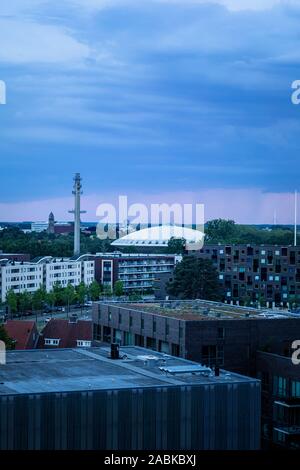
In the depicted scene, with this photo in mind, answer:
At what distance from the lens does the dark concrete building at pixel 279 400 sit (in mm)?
9773

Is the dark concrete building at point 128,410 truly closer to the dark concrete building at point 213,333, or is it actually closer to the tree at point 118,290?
the dark concrete building at point 213,333

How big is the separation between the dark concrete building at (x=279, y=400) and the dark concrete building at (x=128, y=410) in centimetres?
273

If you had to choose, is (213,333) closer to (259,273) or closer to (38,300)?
(38,300)

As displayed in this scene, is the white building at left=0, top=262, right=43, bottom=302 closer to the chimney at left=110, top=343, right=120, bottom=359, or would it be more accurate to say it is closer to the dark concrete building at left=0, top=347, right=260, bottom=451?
the chimney at left=110, top=343, right=120, bottom=359

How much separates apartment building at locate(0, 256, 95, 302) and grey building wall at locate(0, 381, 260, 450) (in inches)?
706

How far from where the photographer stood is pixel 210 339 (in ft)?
33.8

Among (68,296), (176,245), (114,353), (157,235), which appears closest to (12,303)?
(68,296)

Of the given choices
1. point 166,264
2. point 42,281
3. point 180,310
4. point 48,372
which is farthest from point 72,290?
point 48,372

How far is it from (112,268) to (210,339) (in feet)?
62.2

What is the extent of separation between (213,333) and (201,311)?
133 centimetres

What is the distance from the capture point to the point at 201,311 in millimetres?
11633

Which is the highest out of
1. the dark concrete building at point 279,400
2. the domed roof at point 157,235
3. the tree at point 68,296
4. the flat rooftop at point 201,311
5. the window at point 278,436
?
the domed roof at point 157,235

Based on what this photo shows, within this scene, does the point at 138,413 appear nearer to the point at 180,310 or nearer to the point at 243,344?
the point at 243,344

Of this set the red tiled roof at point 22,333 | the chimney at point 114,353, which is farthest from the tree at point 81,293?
the chimney at point 114,353
